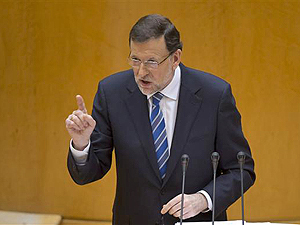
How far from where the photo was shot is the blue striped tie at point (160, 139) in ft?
8.57

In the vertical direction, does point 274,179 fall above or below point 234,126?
below

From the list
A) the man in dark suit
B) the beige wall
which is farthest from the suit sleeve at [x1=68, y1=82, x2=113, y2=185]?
the beige wall

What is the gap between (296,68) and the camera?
15.2ft

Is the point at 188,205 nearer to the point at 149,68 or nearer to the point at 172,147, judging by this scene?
the point at 172,147

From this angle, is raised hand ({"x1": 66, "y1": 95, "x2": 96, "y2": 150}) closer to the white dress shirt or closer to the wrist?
the wrist

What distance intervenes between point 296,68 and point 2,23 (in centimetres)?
215

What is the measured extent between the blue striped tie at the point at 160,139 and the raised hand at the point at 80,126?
0.29 metres

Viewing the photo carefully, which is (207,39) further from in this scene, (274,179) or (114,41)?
(274,179)

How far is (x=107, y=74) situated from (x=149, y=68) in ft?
7.10

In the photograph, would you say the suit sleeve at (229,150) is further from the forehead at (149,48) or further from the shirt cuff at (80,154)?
the shirt cuff at (80,154)

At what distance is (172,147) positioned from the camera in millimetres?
2596

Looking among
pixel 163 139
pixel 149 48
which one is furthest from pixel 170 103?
pixel 149 48

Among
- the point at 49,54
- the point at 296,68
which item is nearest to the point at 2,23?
the point at 49,54

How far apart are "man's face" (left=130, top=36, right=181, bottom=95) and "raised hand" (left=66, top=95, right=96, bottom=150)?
25cm
